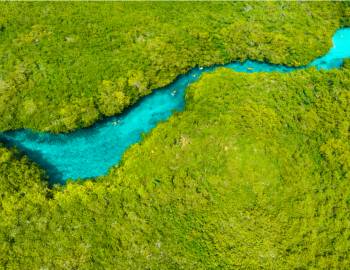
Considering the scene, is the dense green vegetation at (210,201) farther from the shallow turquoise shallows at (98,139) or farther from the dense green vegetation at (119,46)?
the dense green vegetation at (119,46)

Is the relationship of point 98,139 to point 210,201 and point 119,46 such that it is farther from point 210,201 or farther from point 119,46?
point 210,201

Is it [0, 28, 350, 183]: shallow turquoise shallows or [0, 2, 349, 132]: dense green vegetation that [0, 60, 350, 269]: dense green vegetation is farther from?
[0, 2, 349, 132]: dense green vegetation

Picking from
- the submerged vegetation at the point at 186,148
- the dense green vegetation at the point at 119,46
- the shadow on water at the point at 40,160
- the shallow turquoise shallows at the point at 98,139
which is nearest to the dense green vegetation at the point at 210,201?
the submerged vegetation at the point at 186,148

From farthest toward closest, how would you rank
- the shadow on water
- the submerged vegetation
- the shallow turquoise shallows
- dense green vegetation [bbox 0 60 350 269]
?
the shallow turquoise shallows, the shadow on water, the submerged vegetation, dense green vegetation [bbox 0 60 350 269]

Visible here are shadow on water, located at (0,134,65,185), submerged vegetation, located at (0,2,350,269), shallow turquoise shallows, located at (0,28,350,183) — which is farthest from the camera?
shallow turquoise shallows, located at (0,28,350,183)

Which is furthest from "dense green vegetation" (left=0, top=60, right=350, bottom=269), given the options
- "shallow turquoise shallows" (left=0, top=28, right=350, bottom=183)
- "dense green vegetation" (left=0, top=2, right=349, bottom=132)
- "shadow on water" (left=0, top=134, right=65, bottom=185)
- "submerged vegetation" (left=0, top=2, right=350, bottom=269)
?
"dense green vegetation" (left=0, top=2, right=349, bottom=132)

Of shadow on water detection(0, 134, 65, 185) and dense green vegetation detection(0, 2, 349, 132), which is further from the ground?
dense green vegetation detection(0, 2, 349, 132)

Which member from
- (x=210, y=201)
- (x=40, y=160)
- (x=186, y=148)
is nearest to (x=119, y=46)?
(x=186, y=148)
